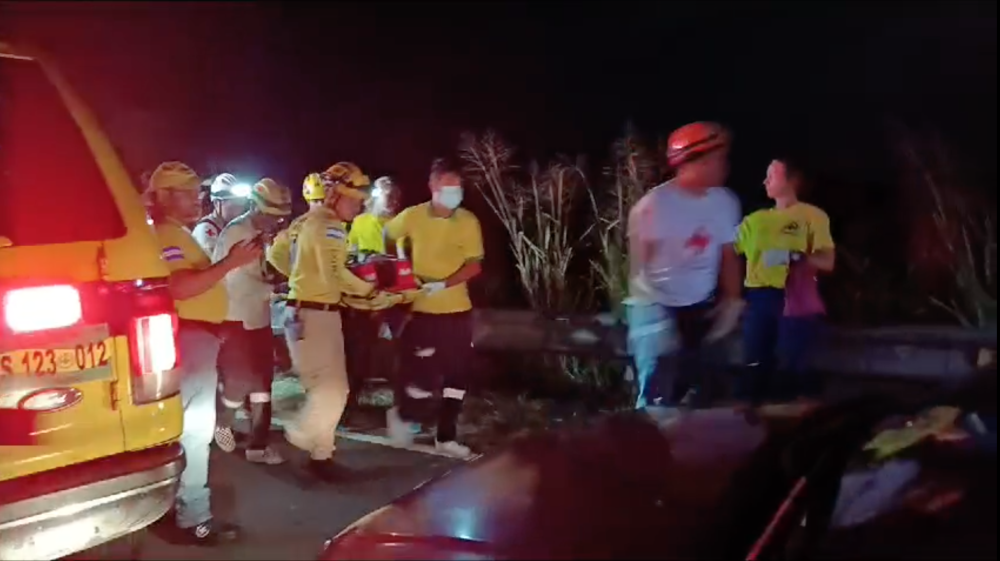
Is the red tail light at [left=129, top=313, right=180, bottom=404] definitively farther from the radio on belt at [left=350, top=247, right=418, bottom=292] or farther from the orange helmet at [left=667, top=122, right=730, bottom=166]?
the radio on belt at [left=350, top=247, right=418, bottom=292]

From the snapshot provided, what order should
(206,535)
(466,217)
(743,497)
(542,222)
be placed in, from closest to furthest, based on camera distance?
(743,497), (206,535), (466,217), (542,222)

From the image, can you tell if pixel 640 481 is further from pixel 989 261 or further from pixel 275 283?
pixel 989 261

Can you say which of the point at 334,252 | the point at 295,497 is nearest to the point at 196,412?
the point at 295,497

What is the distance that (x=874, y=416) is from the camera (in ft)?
8.13

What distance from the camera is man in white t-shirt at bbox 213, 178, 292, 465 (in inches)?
229

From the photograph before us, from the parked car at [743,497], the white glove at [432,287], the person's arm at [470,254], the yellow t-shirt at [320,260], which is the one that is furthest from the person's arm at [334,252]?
the parked car at [743,497]

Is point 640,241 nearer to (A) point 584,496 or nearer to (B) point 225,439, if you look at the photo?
(B) point 225,439

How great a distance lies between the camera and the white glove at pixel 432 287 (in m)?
6.23

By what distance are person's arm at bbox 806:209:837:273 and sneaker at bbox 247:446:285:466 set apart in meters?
3.10

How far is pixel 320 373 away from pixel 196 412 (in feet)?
3.95

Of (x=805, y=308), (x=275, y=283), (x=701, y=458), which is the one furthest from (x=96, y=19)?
(x=701, y=458)

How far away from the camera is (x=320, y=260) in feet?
19.1

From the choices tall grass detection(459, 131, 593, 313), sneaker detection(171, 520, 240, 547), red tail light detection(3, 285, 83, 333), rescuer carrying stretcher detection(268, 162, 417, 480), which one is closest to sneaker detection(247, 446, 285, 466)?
rescuer carrying stretcher detection(268, 162, 417, 480)

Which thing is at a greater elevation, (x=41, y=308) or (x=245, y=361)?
(x=41, y=308)
